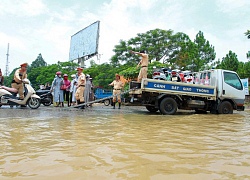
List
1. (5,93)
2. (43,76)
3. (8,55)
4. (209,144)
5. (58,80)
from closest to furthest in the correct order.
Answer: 1. (209,144)
2. (5,93)
3. (58,80)
4. (43,76)
5. (8,55)

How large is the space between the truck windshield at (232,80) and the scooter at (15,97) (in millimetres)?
6631

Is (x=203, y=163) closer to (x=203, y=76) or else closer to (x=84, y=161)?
(x=84, y=161)

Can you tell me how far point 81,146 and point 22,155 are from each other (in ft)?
2.19

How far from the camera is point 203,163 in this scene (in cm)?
236

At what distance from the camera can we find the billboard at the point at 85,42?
23417 mm

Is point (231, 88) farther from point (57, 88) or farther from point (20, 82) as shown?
point (20, 82)

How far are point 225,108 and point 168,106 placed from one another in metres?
2.29

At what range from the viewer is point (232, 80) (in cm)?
915

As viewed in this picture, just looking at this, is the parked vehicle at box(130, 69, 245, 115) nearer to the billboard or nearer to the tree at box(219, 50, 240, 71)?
the billboard

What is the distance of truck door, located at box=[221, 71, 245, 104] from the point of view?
895 cm

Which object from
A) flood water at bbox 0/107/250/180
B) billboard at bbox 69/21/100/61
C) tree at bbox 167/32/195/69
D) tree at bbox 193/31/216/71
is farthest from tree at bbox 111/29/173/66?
flood water at bbox 0/107/250/180

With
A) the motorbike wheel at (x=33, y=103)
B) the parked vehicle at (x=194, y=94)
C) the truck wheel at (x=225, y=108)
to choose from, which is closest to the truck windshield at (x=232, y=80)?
the parked vehicle at (x=194, y=94)

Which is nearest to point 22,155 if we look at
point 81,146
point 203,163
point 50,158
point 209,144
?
point 50,158

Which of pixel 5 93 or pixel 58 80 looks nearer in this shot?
pixel 5 93
